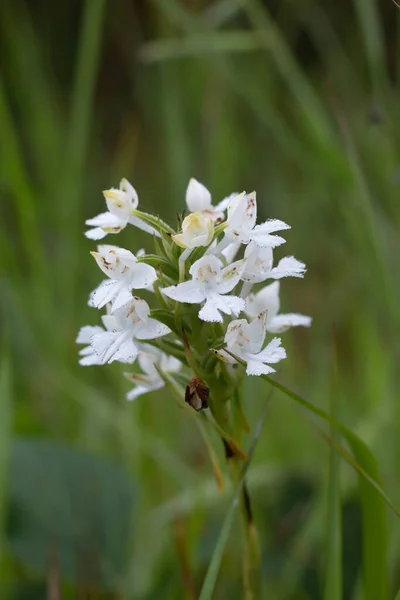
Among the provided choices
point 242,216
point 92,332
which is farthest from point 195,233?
point 92,332

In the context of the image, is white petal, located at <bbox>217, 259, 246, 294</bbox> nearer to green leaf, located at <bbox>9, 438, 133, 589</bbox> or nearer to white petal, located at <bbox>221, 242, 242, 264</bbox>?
white petal, located at <bbox>221, 242, 242, 264</bbox>

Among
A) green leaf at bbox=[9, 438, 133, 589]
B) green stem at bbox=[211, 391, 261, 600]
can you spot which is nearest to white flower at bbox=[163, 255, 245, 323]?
green stem at bbox=[211, 391, 261, 600]

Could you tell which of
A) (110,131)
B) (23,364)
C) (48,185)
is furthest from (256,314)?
(110,131)

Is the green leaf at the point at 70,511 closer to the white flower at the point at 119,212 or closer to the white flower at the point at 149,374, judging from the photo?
the white flower at the point at 149,374

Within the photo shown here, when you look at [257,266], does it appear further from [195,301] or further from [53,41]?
[53,41]

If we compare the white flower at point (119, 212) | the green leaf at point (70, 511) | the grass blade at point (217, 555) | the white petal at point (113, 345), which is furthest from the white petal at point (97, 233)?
the green leaf at point (70, 511)
